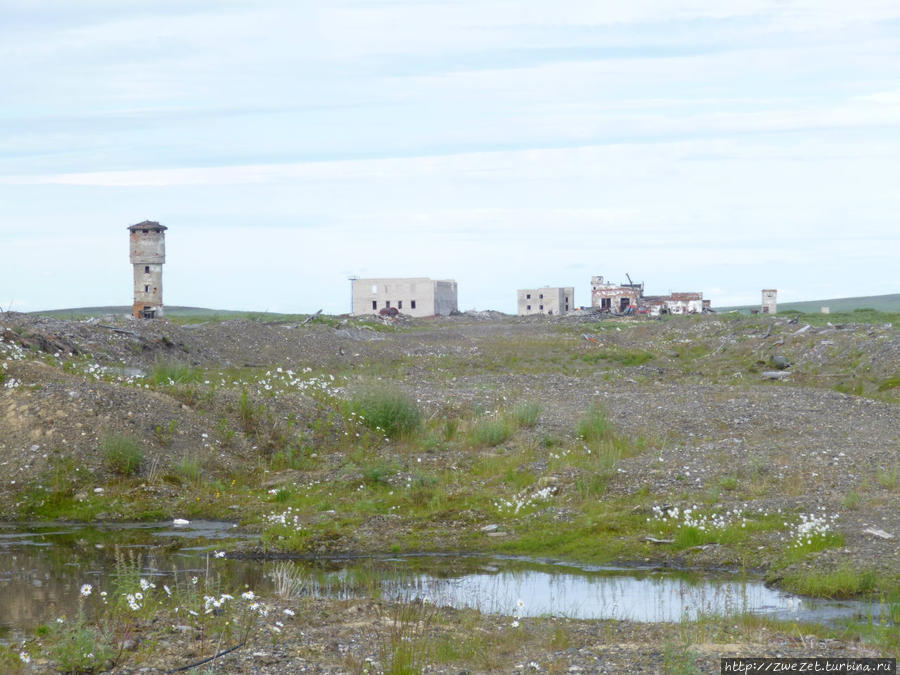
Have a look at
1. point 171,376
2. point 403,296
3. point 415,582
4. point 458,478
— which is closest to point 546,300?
point 403,296

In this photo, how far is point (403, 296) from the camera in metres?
95.1

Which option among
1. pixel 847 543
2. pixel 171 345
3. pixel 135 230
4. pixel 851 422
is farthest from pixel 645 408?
pixel 135 230

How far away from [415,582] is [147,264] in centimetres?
3327

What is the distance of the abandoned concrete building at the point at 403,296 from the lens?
3725 inches

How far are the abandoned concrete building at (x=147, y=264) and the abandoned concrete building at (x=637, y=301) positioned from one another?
59946 millimetres

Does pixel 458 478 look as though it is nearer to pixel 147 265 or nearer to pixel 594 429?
pixel 594 429

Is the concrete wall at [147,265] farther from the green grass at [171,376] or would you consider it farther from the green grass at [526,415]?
the green grass at [526,415]

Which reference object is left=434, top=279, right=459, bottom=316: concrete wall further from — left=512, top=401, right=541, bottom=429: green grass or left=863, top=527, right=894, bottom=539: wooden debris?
left=863, top=527, right=894, bottom=539: wooden debris

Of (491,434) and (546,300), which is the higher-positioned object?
(546,300)

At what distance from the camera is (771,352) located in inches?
1533

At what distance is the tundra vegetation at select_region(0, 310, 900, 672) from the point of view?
915 cm

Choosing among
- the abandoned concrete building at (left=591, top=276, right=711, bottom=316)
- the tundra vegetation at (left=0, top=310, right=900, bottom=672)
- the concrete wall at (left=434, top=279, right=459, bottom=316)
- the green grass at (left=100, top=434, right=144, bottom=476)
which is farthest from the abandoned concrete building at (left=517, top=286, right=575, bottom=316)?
the green grass at (left=100, top=434, right=144, bottom=476)

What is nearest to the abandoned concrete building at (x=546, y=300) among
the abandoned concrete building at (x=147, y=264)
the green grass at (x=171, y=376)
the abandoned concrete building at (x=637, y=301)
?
the abandoned concrete building at (x=637, y=301)

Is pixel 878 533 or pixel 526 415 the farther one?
pixel 526 415
